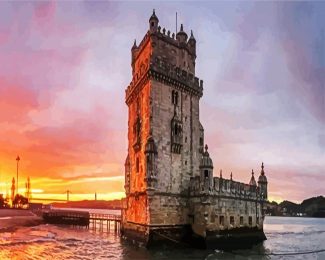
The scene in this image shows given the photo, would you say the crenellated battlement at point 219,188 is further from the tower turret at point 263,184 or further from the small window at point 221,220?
the tower turret at point 263,184

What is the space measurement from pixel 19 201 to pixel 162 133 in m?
111

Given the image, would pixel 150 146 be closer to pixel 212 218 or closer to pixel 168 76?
pixel 168 76

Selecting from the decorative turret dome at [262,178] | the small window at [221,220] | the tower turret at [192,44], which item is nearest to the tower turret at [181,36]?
the tower turret at [192,44]

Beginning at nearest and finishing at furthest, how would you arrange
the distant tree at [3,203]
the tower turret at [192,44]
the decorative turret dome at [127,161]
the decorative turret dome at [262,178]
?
the tower turret at [192,44]
the decorative turret dome at [127,161]
the decorative turret dome at [262,178]
the distant tree at [3,203]

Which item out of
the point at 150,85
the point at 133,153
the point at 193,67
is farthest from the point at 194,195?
the point at 193,67

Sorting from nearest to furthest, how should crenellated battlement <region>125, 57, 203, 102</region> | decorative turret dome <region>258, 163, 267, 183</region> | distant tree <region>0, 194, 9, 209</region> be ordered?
crenellated battlement <region>125, 57, 203, 102</region> → decorative turret dome <region>258, 163, 267, 183</region> → distant tree <region>0, 194, 9, 209</region>

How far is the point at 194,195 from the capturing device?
4431 cm

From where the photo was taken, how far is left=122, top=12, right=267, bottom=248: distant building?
42562 millimetres

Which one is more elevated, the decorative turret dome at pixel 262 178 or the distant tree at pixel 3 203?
the decorative turret dome at pixel 262 178

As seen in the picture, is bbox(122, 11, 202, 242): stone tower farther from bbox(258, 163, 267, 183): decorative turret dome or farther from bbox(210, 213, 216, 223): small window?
bbox(258, 163, 267, 183): decorative turret dome

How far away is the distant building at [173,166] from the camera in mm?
42562

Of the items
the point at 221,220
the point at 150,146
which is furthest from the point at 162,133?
the point at 221,220

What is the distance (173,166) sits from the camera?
1756 inches

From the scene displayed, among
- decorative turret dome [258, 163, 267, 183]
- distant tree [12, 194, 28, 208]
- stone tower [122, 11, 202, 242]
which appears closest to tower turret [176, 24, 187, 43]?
stone tower [122, 11, 202, 242]
